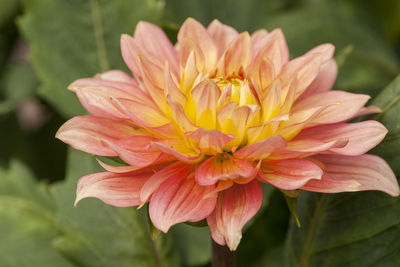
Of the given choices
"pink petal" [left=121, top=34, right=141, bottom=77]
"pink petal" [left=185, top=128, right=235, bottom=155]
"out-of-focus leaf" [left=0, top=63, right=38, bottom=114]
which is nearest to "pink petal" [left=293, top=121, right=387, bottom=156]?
"pink petal" [left=185, top=128, right=235, bottom=155]

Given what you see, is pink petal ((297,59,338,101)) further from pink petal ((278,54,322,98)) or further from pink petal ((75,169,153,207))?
pink petal ((75,169,153,207))

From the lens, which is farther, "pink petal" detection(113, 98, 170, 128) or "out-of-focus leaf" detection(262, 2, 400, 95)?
"out-of-focus leaf" detection(262, 2, 400, 95)

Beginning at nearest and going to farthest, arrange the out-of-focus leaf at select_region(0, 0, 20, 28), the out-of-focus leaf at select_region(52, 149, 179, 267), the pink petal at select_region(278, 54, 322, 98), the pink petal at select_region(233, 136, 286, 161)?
1. the pink petal at select_region(233, 136, 286, 161)
2. the pink petal at select_region(278, 54, 322, 98)
3. the out-of-focus leaf at select_region(52, 149, 179, 267)
4. the out-of-focus leaf at select_region(0, 0, 20, 28)

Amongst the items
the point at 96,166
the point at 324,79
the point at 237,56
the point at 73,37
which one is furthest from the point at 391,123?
the point at 73,37

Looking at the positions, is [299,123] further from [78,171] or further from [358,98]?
[78,171]

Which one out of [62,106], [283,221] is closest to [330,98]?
[283,221]

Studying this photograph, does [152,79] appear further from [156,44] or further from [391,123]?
[391,123]
